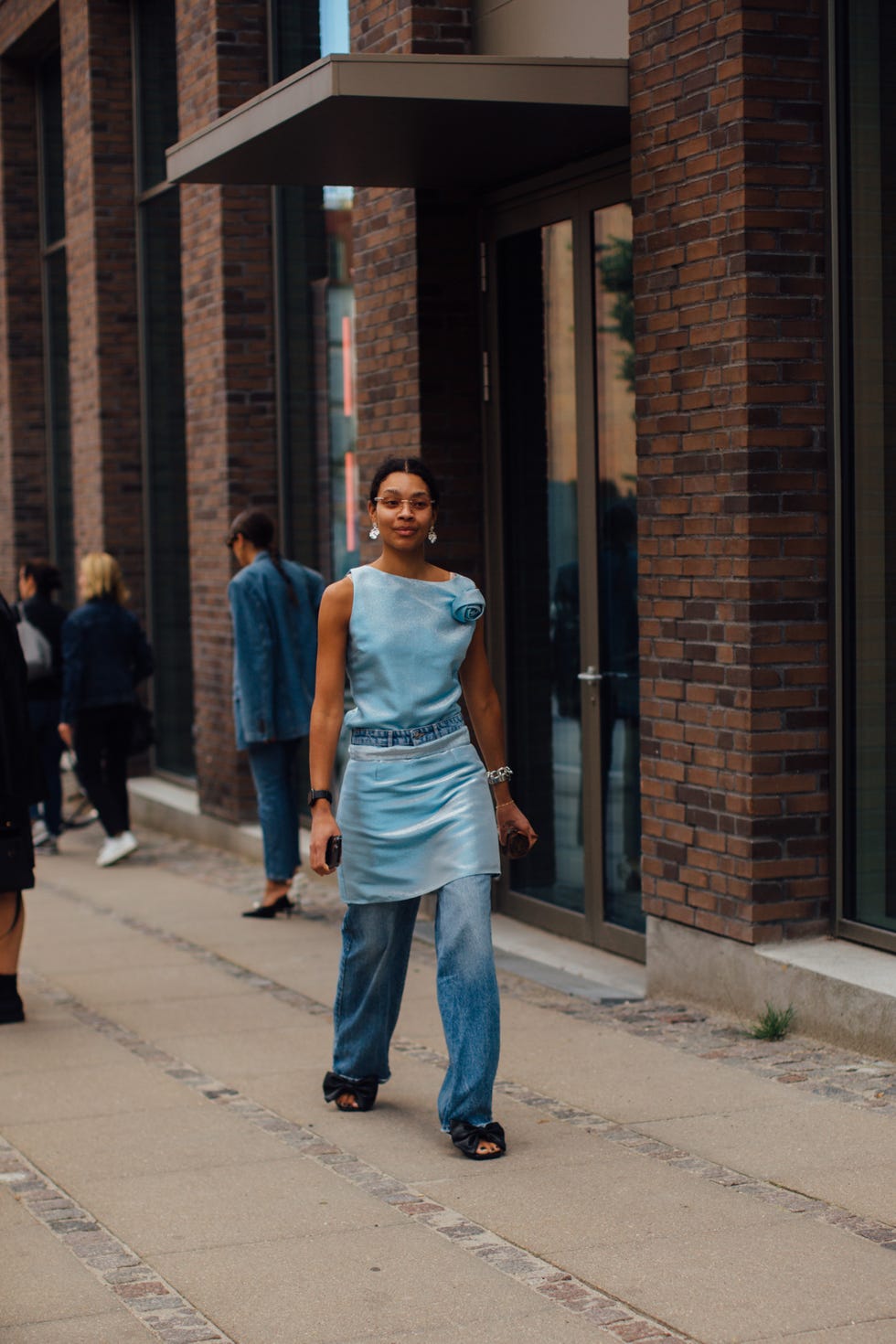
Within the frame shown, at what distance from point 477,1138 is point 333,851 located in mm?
884

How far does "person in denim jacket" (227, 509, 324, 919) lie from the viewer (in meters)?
9.80

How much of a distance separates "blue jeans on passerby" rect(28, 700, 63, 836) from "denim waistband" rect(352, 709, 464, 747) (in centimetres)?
658

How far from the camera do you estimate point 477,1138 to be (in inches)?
221

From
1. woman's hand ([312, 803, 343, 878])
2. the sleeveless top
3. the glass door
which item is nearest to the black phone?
woman's hand ([312, 803, 343, 878])

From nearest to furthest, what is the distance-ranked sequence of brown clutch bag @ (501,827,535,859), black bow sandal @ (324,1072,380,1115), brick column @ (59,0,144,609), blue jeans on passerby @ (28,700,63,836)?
1. brown clutch bag @ (501,827,535,859)
2. black bow sandal @ (324,1072,380,1115)
3. blue jeans on passerby @ (28,700,63,836)
4. brick column @ (59,0,144,609)

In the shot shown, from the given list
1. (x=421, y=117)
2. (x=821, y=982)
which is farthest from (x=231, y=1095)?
Answer: (x=421, y=117)

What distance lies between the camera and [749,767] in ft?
22.5

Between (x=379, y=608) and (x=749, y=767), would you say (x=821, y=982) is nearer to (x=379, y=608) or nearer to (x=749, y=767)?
(x=749, y=767)

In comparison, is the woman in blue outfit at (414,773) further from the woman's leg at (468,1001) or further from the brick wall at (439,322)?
the brick wall at (439,322)

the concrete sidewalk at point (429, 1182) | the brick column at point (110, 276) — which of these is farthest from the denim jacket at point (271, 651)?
the brick column at point (110, 276)

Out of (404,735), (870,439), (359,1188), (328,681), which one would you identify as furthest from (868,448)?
(359,1188)

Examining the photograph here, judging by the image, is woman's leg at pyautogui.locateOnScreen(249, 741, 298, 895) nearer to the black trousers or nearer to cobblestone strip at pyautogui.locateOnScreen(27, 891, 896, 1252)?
cobblestone strip at pyautogui.locateOnScreen(27, 891, 896, 1252)

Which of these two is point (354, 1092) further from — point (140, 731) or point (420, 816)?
point (140, 731)

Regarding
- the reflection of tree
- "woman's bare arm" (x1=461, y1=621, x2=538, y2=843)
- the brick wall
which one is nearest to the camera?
"woman's bare arm" (x1=461, y1=621, x2=538, y2=843)
